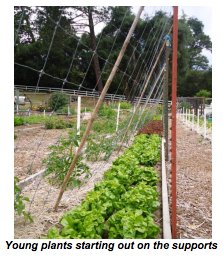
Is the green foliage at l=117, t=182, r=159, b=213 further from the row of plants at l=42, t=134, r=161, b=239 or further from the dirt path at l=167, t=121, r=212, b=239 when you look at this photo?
the dirt path at l=167, t=121, r=212, b=239

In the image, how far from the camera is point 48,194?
109 inches

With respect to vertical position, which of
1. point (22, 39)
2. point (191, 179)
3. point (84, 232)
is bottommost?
point (191, 179)

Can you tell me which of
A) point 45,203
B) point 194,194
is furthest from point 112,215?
point 194,194

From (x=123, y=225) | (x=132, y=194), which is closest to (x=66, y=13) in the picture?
(x=132, y=194)

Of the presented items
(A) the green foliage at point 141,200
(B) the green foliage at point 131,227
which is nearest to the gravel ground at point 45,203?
(A) the green foliage at point 141,200

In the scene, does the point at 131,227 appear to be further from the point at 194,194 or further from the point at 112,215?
the point at 194,194

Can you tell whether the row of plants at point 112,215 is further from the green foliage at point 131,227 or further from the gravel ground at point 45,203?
the gravel ground at point 45,203

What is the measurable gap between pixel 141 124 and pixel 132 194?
5906mm

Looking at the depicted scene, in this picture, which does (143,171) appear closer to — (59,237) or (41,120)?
(59,237)

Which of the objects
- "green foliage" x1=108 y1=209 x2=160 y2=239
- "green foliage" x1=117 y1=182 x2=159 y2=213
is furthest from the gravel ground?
"green foliage" x1=108 y1=209 x2=160 y2=239

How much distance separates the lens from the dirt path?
2473 millimetres

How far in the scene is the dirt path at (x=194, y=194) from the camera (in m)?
2.47

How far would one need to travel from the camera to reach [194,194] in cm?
340

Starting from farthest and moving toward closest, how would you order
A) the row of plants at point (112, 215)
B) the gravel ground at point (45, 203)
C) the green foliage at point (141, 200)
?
the green foliage at point (141, 200)
the gravel ground at point (45, 203)
the row of plants at point (112, 215)
